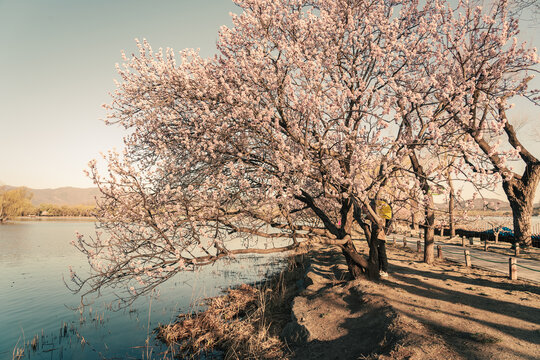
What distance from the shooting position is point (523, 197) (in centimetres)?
1806

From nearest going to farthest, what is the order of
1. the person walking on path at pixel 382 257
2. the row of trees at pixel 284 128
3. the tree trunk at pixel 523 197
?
the row of trees at pixel 284 128 < the person walking on path at pixel 382 257 < the tree trunk at pixel 523 197

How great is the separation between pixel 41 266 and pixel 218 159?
21243 mm

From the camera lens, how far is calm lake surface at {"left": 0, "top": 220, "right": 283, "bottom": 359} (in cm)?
1020

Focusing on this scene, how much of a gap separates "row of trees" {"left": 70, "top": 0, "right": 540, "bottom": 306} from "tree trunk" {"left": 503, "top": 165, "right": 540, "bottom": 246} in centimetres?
1079

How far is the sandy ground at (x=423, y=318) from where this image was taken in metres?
5.86

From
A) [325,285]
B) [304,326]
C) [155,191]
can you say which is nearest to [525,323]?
[304,326]

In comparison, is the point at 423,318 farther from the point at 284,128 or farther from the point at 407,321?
the point at 284,128

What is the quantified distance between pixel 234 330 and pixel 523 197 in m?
19.2

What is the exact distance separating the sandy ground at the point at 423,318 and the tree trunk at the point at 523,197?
31.3 feet

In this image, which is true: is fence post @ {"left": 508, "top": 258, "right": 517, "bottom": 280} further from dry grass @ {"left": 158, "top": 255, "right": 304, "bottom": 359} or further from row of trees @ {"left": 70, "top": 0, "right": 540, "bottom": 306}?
dry grass @ {"left": 158, "top": 255, "right": 304, "bottom": 359}

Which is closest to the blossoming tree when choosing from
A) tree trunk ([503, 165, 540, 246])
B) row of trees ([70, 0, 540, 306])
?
row of trees ([70, 0, 540, 306])

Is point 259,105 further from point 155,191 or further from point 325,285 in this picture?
point 325,285

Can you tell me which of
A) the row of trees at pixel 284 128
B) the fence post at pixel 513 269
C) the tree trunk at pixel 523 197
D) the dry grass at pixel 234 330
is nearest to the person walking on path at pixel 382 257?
the row of trees at pixel 284 128

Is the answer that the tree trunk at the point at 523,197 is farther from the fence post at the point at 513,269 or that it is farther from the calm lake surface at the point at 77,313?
the calm lake surface at the point at 77,313
